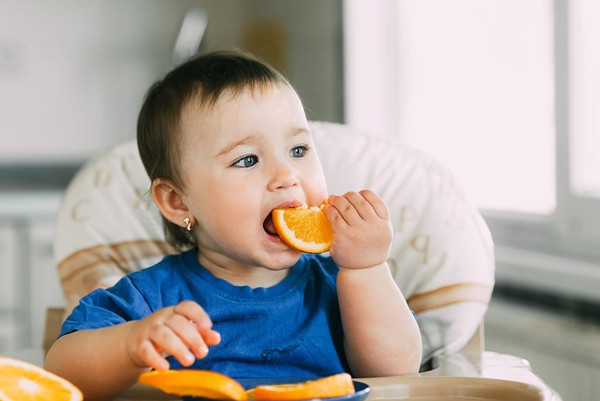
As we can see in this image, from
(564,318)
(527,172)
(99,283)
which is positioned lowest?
(564,318)

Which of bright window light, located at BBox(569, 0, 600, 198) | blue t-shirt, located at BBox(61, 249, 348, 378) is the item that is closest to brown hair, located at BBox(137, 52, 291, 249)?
blue t-shirt, located at BBox(61, 249, 348, 378)

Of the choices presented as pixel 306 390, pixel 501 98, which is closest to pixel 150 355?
pixel 306 390

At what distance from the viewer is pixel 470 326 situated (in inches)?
53.8

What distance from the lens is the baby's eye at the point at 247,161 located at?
1190 millimetres

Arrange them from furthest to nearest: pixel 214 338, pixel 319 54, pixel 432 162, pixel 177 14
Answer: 1. pixel 177 14
2. pixel 319 54
3. pixel 432 162
4. pixel 214 338

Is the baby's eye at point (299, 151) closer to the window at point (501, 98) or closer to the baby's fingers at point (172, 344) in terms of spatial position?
the baby's fingers at point (172, 344)

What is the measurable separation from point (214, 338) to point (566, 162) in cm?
161

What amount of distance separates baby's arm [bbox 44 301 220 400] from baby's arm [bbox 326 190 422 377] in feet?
0.84

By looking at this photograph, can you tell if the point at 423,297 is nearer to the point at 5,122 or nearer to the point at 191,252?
the point at 191,252

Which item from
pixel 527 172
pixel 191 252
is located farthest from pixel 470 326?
pixel 527 172

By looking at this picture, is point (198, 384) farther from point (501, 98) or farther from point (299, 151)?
point (501, 98)

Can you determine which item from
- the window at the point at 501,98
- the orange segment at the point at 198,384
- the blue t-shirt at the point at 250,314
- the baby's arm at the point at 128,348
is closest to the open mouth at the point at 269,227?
the blue t-shirt at the point at 250,314

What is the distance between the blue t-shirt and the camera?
1189 mm

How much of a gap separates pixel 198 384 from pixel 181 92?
0.53 metres
